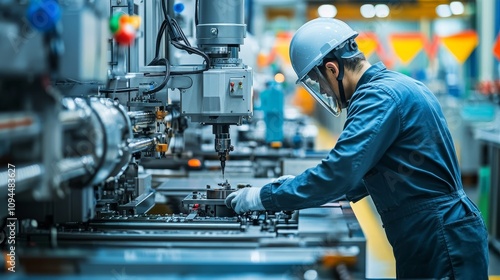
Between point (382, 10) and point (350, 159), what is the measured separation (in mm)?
12568

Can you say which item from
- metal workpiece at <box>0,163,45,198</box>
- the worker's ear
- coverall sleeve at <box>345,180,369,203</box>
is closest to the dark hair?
the worker's ear

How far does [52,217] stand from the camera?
2.12 m

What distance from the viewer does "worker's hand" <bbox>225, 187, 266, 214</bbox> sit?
7.90 feet

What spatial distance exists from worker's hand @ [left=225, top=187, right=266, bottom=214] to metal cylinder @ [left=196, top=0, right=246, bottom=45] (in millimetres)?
553

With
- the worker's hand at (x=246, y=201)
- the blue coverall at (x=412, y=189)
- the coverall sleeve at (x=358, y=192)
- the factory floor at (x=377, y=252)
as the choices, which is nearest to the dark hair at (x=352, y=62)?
the blue coverall at (x=412, y=189)

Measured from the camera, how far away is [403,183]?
2400 millimetres

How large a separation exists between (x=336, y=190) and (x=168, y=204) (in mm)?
1018

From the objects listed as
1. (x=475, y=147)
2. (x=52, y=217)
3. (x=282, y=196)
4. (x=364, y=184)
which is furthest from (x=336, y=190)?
(x=475, y=147)

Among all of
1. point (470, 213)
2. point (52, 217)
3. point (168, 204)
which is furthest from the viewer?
point (168, 204)

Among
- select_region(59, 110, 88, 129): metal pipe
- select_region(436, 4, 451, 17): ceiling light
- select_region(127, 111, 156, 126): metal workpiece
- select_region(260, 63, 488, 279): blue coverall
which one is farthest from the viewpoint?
select_region(436, 4, 451, 17): ceiling light

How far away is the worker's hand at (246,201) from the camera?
7.90 ft

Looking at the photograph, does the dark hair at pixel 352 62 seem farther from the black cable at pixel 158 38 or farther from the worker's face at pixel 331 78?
the black cable at pixel 158 38

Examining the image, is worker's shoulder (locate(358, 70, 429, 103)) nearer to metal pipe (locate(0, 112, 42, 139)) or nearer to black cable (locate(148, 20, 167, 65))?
black cable (locate(148, 20, 167, 65))

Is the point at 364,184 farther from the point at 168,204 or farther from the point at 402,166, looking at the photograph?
the point at 168,204
